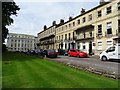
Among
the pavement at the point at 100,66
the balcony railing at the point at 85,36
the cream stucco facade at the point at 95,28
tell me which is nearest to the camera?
the pavement at the point at 100,66

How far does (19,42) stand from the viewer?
5413 inches

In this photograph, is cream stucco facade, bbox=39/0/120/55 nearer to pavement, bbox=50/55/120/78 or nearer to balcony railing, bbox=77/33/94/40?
balcony railing, bbox=77/33/94/40

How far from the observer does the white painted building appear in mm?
132750

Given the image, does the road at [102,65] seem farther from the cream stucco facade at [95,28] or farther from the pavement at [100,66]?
the cream stucco facade at [95,28]

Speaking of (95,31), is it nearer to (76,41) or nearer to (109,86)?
(76,41)

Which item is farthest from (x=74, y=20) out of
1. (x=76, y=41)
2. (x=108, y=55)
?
(x=108, y=55)

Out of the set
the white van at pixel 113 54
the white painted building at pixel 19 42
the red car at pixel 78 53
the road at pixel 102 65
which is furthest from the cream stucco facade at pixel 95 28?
the white painted building at pixel 19 42

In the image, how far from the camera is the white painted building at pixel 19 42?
436 ft

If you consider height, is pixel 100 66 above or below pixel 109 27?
below

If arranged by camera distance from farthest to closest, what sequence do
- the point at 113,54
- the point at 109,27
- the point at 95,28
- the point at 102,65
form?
the point at 95,28 < the point at 109,27 < the point at 113,54 < the point at 102,65

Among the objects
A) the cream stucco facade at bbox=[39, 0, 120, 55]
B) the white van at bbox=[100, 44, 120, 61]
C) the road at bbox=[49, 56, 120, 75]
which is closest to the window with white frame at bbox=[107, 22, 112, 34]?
the cream stucco facade at bbox=[39, 0, 120, 55]

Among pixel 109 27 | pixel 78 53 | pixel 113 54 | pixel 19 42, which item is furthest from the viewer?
pixel 19 42

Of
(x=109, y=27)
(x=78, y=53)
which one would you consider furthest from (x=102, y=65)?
(x=109, y=27)

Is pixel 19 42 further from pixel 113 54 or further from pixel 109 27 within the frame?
pixel 113 54
